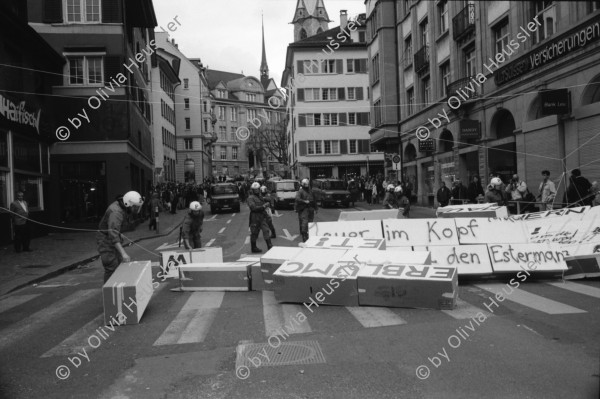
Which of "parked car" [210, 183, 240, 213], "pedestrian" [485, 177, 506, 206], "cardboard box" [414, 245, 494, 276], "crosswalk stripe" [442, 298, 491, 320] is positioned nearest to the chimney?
"parked car" [210, 183, 240, 213]

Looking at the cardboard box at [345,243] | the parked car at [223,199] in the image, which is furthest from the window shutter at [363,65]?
the cardboard box at [345,243]

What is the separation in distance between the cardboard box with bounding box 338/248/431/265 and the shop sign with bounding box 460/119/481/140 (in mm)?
17952

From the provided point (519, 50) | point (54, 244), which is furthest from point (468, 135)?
point (54, 244)

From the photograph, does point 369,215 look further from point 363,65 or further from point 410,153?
point 363,65

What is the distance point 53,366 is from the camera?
5703 mm

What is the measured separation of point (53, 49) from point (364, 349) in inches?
956

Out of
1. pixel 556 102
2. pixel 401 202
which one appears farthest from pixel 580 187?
pixel 401 202

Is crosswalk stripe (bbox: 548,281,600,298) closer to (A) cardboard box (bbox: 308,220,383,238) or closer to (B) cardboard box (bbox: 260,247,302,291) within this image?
(A) cardboard box (bbox: 308,220,383,238)

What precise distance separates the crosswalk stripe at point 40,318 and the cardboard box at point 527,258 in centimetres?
738

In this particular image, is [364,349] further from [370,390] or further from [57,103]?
[57,103]

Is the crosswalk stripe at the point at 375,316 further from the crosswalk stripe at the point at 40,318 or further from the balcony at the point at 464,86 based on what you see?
the balcony at the point at 464,86

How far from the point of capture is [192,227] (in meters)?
12.6

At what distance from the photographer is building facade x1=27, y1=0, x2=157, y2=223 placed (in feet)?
87.9

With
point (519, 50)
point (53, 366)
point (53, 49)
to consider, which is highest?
point (53, 49)
